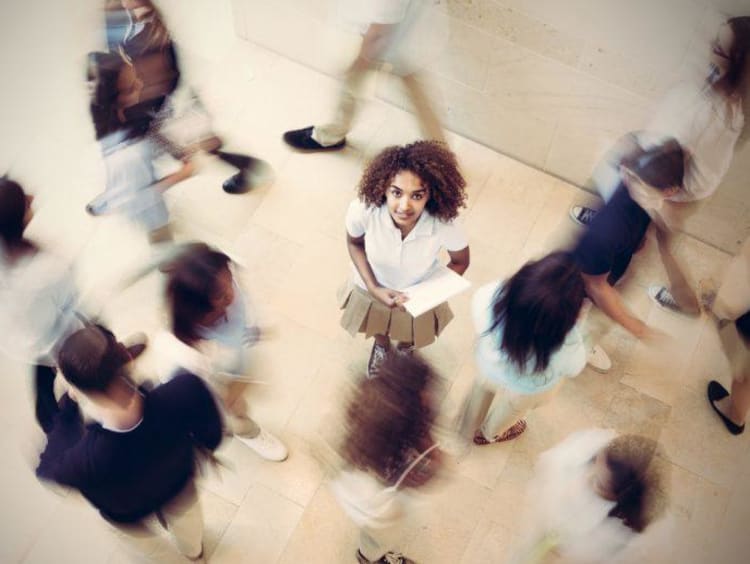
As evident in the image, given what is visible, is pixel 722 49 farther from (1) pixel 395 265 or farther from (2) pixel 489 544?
(2) pixel 489 544

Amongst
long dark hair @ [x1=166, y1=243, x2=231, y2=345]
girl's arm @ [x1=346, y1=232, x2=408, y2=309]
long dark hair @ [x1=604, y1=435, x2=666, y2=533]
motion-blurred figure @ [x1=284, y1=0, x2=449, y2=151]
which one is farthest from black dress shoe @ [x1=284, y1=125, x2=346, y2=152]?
long dark hair @ [x1=604, y1=435, x2=666, y2=533]

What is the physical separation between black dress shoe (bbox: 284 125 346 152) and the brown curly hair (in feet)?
5.25

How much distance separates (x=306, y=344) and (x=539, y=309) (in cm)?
171

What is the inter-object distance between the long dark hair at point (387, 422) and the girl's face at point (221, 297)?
2.34 feet

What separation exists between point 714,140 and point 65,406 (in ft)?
9.70

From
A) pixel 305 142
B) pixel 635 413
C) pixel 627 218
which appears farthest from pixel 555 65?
pixel 635 413

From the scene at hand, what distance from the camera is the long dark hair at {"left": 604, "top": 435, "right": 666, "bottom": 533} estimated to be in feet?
Answer: 7.65

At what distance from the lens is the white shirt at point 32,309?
274 centimetres

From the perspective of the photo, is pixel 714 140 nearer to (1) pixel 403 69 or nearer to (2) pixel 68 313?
(1) pixel 403 69

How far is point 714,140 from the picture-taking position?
3.11 metres

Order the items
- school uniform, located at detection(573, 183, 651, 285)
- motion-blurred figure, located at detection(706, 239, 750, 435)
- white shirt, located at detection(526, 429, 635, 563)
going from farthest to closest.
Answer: motion-blurred figure, located at detection(706, 239, 750, 435) → school uniform, located at detection(573, 183, 651, 285) → white shirt, located at detection(526, 429, 635, 563)

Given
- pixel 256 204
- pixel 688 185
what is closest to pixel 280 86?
pixel 256 204

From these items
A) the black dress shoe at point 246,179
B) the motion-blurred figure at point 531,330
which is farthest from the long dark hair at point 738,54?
the black dress shoe at point 246,179

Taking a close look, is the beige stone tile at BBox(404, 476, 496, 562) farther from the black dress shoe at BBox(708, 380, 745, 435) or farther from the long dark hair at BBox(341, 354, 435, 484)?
the black dress shoe at BBox(708, 380, 745, 435)
